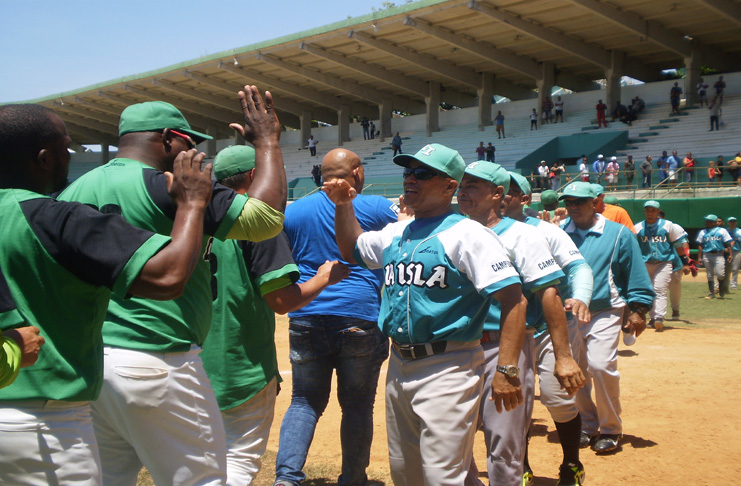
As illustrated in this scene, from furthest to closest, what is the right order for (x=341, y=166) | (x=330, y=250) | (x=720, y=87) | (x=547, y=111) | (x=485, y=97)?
(x=485, y=97)
(x=547, y=111)
(x=720, y=87)
(x=330, y=250)
(x=341, y=166)

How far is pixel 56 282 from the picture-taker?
2.14 metres

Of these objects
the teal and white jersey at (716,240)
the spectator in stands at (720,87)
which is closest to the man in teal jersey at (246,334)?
the teal and white jersey at (716,240)

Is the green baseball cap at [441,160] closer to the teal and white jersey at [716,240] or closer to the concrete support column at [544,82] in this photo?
the teal and white jersey at [716,240]

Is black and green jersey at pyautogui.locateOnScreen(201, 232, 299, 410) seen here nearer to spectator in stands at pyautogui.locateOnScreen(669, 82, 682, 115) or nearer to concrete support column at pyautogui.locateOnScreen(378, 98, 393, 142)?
spectator in stands at pyautogui.locateOnScreen(669, 82, 682, 115)

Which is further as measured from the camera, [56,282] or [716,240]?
[716,240]

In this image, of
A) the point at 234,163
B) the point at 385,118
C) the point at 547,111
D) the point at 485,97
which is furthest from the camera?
the point at 385,118

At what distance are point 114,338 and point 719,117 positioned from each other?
99.6 feet

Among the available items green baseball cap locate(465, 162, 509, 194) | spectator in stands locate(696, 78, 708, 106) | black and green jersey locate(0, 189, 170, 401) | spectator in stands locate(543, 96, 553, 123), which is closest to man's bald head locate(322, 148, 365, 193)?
green baseball cap locate(465, 162, 509, 194)

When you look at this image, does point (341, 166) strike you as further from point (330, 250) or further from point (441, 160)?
point (441, 160)

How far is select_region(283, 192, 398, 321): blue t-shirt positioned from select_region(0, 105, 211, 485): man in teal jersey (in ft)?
7.44

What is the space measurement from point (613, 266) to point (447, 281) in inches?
124

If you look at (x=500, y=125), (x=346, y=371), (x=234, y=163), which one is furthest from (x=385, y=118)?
(x=234, y=163)

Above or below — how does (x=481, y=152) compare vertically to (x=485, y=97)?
below

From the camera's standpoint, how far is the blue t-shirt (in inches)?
176
